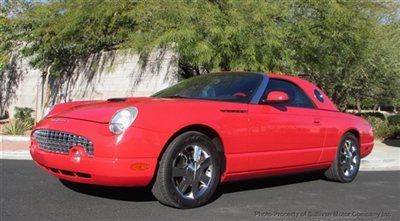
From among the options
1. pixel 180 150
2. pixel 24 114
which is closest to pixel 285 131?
pixel 180 150

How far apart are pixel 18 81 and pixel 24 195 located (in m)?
14.7

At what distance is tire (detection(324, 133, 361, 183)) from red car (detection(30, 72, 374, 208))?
0.42 m

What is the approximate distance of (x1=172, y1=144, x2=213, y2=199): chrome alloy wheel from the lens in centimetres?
554

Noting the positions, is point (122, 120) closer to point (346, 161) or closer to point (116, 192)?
point (116, 192)

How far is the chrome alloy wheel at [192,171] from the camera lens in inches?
218

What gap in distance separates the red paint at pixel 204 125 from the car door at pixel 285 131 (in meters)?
0.01

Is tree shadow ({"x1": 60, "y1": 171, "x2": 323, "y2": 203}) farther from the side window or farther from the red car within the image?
the side window

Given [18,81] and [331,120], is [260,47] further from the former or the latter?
[18,81]

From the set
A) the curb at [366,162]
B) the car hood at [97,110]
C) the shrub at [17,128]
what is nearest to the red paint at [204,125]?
the car hood at [97,110]

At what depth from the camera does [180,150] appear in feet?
18.0

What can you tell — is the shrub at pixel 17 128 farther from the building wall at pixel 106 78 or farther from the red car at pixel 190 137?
the red car at pixel 190 137

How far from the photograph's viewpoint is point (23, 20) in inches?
611

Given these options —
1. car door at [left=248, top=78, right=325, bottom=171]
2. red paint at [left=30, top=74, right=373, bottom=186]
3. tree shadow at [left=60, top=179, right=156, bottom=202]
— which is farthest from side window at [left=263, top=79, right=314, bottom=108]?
tree shadow at [left=60, top=179, right=156, bottom=202]

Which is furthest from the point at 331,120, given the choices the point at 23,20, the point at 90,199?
the point at 23,20
